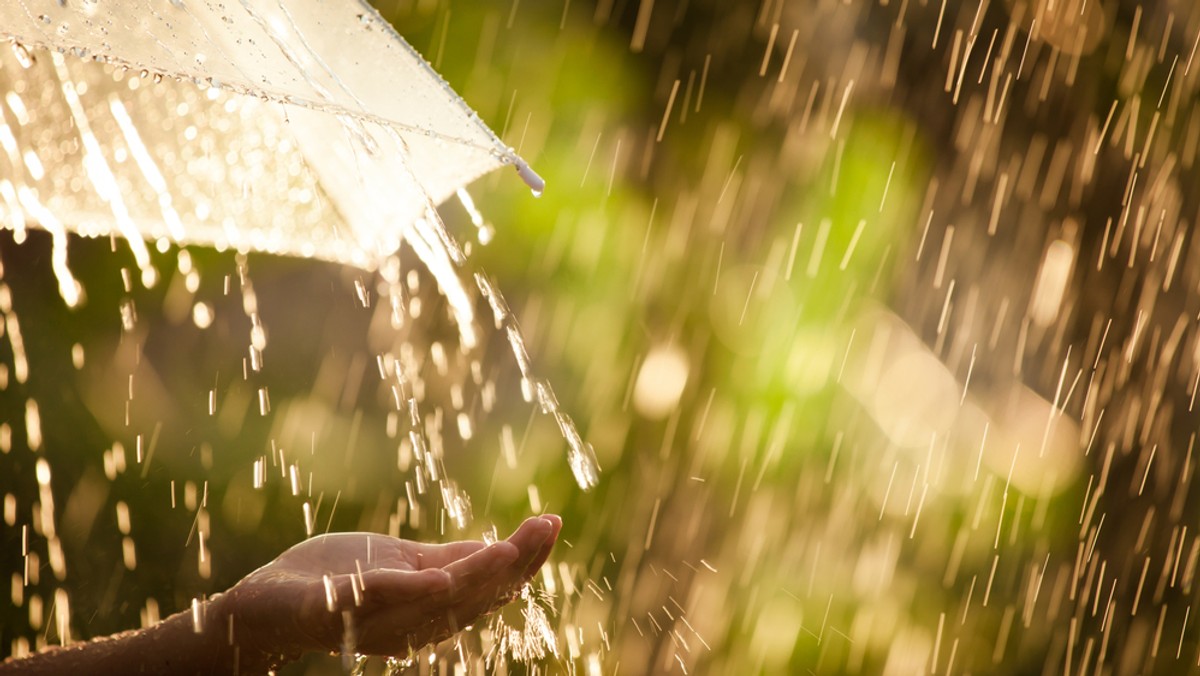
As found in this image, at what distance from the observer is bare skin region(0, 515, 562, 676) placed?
4.22ft

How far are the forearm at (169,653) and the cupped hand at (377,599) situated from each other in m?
0.04

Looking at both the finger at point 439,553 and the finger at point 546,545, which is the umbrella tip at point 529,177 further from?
the finger at point 439,553

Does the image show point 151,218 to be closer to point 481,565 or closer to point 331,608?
point 331,608

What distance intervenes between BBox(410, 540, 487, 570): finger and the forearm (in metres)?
0.29

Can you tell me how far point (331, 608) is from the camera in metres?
1.32

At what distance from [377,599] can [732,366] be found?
3.20m

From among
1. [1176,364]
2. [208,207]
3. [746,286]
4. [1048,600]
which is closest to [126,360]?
[208,207]

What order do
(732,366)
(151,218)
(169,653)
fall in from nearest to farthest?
(169,653) < (151,218) < (732,366)

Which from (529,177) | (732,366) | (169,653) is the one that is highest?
(529,177)

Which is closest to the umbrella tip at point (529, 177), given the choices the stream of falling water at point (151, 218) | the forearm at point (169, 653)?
the stream of falling water at point (151, 218)

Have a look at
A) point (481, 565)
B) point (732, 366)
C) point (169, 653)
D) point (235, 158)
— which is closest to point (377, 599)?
point (481, 565)

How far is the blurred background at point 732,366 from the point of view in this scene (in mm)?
3902

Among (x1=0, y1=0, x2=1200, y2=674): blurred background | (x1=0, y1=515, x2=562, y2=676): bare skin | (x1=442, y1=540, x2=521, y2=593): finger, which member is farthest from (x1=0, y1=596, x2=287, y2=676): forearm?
(x1=0, y1=0, x2=1200, y2=674): blurred background

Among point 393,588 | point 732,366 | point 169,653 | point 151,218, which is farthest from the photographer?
point 732,366
